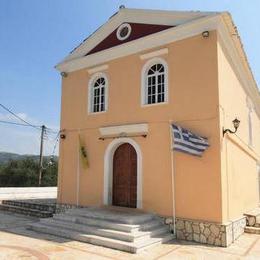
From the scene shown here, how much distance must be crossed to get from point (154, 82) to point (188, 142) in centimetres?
311

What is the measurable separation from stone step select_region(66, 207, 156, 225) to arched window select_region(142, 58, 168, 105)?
410cm

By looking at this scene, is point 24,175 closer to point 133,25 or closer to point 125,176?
point 125,176

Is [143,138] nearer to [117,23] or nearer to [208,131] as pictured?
[208,131]

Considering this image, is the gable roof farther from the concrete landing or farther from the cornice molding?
the concrete landing

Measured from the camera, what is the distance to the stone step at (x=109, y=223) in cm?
943

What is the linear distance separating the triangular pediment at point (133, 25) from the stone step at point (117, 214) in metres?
6.80

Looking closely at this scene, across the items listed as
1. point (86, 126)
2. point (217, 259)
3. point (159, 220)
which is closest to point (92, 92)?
point (86, 126)

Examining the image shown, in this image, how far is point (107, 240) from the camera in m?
9.11

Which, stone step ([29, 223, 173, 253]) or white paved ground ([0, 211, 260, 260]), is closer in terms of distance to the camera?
white paved ground ([0, 211, 260, 260])

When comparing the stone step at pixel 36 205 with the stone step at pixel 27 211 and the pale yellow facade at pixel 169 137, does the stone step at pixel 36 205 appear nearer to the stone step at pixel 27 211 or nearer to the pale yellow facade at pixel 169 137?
the stone step at pixel 27 211

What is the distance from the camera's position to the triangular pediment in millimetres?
11484

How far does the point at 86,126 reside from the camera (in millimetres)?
13500

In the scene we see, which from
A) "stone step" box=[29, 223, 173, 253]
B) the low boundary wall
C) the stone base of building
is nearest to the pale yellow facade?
the stone base of building

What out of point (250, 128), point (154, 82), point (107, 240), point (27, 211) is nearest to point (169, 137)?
point (154, 82)
